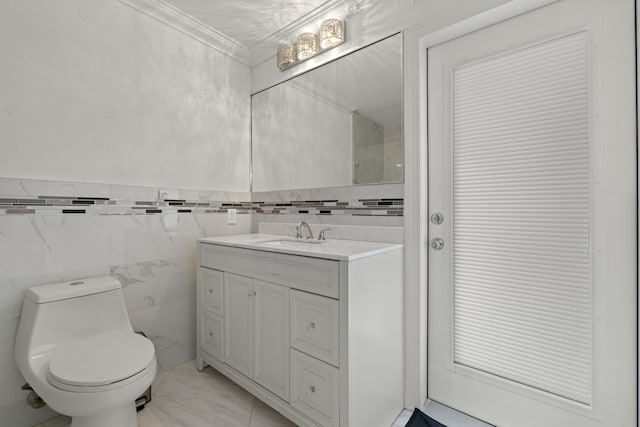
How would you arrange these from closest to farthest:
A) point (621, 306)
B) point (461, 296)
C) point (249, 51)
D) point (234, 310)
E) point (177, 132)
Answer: point (621, 306) < point (461, 296) < point (234, 310) < point (177, 132) < point (249, 51)

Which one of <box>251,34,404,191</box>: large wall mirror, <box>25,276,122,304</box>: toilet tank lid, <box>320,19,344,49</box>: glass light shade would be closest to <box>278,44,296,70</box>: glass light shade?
<box>251,34,404,191</box>: large wall mirror

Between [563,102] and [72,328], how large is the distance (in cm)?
240

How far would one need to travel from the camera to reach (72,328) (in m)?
1.42

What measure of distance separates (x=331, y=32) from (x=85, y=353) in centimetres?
207

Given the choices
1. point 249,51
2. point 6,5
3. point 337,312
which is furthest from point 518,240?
point 6,5

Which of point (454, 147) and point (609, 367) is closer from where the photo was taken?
point (609, 367)

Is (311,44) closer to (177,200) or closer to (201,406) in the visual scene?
(177,200)

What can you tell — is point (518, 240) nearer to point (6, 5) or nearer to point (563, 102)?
point (563, 102)

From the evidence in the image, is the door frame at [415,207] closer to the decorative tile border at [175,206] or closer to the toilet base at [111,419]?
the decorative tile border at [175,206]

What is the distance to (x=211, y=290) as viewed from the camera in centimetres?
184

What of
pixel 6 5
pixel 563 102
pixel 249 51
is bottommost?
pixel 563 102

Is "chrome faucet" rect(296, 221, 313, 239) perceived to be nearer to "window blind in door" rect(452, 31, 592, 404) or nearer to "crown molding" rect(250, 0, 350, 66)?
"window blind in door" rect(452, 31, 592, 404)

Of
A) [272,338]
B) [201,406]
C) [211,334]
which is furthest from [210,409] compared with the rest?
[272,338]

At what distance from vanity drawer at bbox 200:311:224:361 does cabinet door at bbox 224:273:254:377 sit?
6cm
